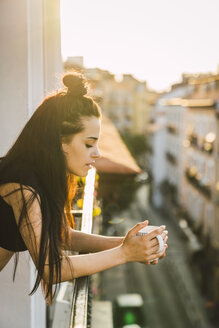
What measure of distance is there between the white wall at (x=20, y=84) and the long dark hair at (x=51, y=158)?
521mm

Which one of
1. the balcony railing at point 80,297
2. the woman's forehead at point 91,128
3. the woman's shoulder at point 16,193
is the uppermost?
the woman's forehead at point 91,128

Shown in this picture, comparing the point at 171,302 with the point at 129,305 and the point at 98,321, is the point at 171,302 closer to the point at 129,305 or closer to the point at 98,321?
A: the point at 129,305

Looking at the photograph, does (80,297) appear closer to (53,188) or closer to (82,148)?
(53,188)

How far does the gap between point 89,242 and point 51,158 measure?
0.43 m

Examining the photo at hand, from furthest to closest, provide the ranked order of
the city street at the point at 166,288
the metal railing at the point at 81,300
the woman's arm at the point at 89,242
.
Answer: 1. the city street at the point at 166,288
2. the woman's arm at the point at 89,242
3. the metal railing at the point at 81,300

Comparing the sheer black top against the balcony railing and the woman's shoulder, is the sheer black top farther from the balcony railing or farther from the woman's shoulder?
the balcony railing

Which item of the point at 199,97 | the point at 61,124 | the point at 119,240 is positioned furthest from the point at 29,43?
the point at 199,97

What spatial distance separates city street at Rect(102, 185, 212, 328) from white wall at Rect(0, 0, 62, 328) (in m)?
10.0

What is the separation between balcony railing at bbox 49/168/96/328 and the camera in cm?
122

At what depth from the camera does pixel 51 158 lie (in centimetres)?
136

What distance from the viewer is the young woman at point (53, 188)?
1259mm

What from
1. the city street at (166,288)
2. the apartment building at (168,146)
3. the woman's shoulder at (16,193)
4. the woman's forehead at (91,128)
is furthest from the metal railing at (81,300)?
the apartment building at (168,146)

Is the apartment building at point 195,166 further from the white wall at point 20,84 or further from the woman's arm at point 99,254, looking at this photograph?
the woman's arm at point 99,254

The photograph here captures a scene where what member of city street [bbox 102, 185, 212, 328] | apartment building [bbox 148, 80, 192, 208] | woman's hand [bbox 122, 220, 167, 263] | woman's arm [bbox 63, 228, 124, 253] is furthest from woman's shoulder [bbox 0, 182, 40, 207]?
apartment building [bbox 148, 80, 192, 208]
